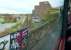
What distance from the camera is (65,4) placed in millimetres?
2910

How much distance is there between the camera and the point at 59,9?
9.55 ft

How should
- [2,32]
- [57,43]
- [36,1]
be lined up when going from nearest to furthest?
[2,32]
[36,1]
[57,43]

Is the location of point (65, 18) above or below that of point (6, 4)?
below

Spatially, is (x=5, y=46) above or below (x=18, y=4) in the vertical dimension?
below

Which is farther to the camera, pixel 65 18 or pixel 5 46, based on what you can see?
pixel 65 18

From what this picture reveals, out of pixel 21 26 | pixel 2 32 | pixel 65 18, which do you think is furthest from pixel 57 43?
A: pixel 2 32

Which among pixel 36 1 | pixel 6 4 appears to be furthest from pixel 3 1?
pixel 36 1

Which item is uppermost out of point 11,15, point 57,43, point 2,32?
point 11,15

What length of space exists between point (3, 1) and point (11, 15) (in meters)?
0.17

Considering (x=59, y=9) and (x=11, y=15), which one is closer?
(x=11, y=15)

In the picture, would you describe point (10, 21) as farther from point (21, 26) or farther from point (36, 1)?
point (36, 1)

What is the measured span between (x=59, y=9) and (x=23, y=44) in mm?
606

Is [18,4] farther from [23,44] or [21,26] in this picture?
[23,44]

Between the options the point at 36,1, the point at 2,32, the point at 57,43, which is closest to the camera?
the point at 2,32
